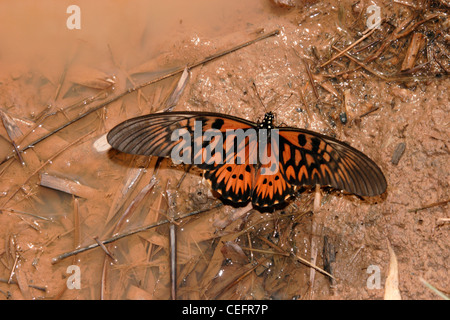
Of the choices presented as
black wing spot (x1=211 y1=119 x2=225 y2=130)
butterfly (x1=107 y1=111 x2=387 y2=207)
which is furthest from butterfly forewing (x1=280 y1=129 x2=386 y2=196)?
black wing spot (x1=211 y1=119 x2=225 y2=130)

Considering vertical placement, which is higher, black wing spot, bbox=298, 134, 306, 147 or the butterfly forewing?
black wing spot, bbox=298, 134, 306, 147

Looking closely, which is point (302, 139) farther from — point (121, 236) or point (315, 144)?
point (121, 236)

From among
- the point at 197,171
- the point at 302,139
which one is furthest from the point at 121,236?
the point at 302,139

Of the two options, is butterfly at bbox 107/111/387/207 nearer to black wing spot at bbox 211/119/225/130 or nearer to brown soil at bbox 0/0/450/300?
black wing spot at bbox 211/119/225/130

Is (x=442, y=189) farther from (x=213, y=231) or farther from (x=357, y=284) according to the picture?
(x=213, y=231)

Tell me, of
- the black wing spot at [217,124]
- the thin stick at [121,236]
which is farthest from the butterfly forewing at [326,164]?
the thin stick at [121,236]

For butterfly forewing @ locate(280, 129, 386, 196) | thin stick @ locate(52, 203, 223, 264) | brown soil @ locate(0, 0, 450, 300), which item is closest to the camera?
butterfly forewing @ locate(280, 129, 386, 196)

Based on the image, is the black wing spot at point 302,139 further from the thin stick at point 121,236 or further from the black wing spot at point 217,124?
the thin stick at point 121,236
